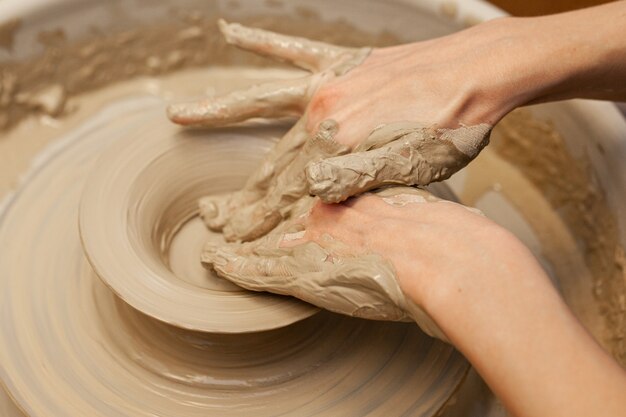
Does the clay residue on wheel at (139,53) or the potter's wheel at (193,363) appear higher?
the clay residue on wheel at (139,53)

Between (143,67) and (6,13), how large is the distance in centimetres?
40

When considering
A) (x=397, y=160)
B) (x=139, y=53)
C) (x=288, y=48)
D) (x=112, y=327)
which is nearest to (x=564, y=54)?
(x=397, y=160)

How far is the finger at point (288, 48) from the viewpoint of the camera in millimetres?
1356

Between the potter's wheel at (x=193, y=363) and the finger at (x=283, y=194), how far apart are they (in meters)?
0.21

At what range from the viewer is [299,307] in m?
1.13

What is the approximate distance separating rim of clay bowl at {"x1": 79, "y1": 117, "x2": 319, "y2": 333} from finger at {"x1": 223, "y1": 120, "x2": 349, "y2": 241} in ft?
0.47

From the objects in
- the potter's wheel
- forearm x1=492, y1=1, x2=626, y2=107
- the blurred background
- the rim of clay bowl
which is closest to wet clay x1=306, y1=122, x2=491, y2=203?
forearm x1=492, y1=1, x2=626, y2=107

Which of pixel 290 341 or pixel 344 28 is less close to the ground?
pixel 344 28

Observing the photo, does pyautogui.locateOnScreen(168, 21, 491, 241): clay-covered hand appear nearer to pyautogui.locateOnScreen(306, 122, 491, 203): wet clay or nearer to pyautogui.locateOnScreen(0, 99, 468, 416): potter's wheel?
pyautogui.locateOnScreen(306, 122, 491, 203): wet clay

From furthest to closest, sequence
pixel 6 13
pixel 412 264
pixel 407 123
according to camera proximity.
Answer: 1. pixel 6 13
2. pixel 407 123
3. pixel 412 264

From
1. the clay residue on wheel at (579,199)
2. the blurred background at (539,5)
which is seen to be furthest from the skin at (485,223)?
the blurred background at (539,5)

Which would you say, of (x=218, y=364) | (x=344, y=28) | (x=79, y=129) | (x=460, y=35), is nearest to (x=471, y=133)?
(x=460, y=35)

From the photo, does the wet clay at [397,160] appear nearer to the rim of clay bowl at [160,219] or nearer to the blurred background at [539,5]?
the rim of clay bowl at [160,219]

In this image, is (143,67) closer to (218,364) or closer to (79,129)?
(79,129)
